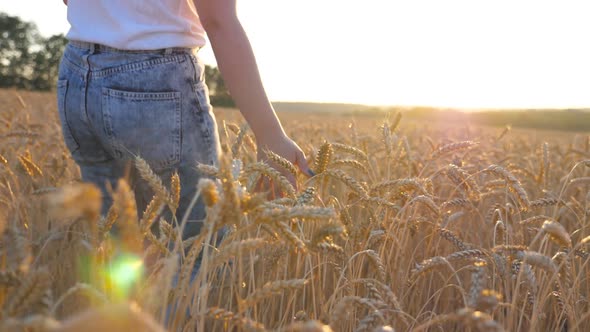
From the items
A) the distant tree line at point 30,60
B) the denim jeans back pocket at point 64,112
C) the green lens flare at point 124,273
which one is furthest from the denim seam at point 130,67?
the distant tree line at point 30,60

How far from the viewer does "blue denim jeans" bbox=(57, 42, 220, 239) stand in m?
1.55

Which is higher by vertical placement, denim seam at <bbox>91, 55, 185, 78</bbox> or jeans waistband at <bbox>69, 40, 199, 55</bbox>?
jeans waistband at <bbox>69, 40, 199, 55</bbox>

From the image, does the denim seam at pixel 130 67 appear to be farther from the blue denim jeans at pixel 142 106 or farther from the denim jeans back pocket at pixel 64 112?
the denim jeans back pocket at pixel 64 112

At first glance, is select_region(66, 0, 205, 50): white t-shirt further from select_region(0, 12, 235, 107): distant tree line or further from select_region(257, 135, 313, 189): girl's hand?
select_region(0, 12, 235, 107): distant tree line

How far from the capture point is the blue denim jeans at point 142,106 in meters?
1.55

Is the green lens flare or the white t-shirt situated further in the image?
the white t-shirt

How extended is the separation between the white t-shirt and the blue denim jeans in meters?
0.03

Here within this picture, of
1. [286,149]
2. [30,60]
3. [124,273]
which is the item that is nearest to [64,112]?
[286,149]

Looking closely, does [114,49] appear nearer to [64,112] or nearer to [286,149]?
[64,112]

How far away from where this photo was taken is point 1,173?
199cm

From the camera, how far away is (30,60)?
1886 inches

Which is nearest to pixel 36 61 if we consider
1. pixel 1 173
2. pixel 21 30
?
pixel 21 30

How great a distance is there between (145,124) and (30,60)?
5306 cm

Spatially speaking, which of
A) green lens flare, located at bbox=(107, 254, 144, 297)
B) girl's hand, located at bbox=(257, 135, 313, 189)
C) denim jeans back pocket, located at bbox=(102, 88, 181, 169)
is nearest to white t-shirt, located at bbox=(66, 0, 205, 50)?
denim jeans back pocket, located at bbox=(102, 88, 181, 169)
